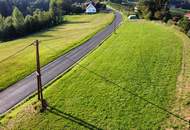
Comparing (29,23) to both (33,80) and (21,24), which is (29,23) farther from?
(33,80)

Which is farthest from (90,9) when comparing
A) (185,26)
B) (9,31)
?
(185,26)

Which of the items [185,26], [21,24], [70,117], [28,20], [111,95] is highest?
[185,26]

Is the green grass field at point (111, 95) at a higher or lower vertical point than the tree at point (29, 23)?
higher

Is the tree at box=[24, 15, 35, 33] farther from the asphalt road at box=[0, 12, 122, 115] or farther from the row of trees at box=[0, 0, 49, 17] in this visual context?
the asphalt road at box=[0, 12, 122, 115]

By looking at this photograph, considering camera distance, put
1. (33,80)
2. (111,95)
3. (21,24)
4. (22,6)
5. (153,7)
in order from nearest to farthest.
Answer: (111,95) → (33,80) → (153,7) → (21,24) → (22,6)

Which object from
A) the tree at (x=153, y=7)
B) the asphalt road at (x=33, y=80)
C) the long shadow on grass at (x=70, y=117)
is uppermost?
the tree at (x=153, y=7)

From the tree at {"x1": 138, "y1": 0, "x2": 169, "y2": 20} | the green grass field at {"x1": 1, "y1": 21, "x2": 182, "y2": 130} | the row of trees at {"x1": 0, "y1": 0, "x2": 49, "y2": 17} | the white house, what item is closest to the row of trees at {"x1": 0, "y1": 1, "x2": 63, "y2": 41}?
the white house

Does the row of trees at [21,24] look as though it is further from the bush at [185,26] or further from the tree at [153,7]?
the bush at [185,26]

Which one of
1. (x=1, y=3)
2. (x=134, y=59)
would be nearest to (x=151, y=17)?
(x=134, y=59)

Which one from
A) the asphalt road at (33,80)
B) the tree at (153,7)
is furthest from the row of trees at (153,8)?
the asphalt road at (33,80)

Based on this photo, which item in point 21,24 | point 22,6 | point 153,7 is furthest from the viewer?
point 22,6
